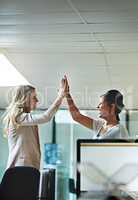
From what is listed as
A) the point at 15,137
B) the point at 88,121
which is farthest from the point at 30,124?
the point at 88,121

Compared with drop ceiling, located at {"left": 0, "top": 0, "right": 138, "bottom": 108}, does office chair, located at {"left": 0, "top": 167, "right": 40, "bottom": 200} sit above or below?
below

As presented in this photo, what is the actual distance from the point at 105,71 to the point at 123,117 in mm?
877

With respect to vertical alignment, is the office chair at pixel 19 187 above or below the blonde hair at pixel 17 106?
below

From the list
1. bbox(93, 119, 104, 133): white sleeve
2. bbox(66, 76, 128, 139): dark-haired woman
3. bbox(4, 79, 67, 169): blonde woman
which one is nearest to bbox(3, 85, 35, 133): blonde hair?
bbox(4, 79, 67, 169): blonde woman

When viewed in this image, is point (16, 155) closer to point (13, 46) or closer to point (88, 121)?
point (88, 121)

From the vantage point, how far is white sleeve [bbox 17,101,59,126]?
8.22 ft

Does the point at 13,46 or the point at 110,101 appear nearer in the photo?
the point at 110,101

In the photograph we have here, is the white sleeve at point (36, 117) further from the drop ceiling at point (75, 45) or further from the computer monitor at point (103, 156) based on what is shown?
the computer monitor at point (103, 156)

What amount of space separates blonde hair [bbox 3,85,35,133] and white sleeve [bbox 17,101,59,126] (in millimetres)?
32

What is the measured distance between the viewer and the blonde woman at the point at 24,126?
2395 mm

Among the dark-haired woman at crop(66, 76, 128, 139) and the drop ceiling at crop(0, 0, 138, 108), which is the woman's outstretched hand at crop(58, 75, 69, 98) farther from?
the dark-haired woman at crop(66, 76, 128, 139)

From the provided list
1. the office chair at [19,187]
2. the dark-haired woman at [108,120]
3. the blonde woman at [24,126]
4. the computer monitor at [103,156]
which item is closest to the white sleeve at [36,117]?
the blonde woman at [24,126]

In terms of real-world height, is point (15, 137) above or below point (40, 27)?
below

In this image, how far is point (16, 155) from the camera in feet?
7.97
